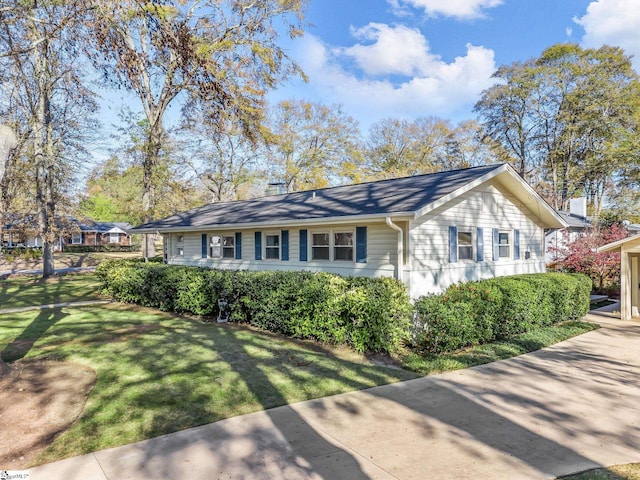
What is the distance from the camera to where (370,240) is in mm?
9797

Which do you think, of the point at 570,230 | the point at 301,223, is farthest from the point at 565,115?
the point at 301,223

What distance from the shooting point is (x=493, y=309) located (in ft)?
28.3

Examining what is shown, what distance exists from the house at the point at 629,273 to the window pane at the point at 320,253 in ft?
26.4

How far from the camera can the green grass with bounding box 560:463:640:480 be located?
3.56m

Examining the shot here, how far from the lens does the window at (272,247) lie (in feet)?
40.7

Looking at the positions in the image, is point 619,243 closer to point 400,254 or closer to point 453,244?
point 453,244

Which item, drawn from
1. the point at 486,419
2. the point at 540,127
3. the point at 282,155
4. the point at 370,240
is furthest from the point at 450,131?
the point at 486,419

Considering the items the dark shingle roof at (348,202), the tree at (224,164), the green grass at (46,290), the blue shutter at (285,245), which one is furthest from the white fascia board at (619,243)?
the tree at (224,164)

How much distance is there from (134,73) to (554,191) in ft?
106

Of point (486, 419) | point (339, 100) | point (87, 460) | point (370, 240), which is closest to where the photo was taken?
point (87, 460)

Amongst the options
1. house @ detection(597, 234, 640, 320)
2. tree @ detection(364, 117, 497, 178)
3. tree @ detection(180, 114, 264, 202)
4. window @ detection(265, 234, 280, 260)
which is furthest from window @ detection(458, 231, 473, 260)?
tree @ detection(364, 117, 497, 178)

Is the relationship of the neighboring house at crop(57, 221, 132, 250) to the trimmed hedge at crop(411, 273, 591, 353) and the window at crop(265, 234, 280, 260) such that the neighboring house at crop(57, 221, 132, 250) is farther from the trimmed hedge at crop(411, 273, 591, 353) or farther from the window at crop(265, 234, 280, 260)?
the trimmed hedge at crop(411, 273, 591, 353)

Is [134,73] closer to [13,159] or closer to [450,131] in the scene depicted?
[13,159]

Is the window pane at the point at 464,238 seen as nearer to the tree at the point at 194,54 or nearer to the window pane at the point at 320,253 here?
the window pane at the point at 320,253
